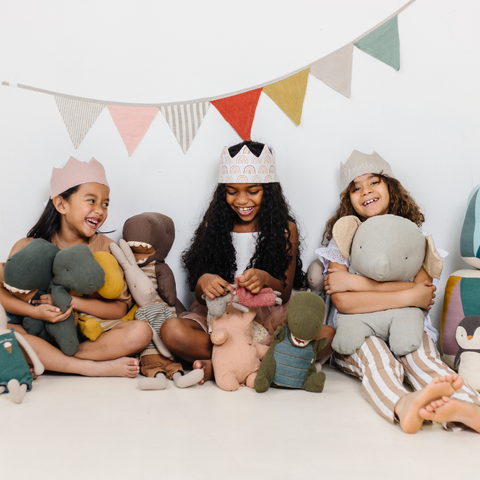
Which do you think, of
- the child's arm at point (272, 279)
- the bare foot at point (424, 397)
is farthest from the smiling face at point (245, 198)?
the bare foot at point (424, 397)

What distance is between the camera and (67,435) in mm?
1054

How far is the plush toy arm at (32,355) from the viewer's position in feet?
4.68

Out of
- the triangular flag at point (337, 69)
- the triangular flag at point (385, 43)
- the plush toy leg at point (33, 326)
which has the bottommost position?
the plush toy leg at point (33, 326)

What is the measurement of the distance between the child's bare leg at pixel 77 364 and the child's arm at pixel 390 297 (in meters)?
0.73

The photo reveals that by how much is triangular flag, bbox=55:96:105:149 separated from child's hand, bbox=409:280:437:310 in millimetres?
1489

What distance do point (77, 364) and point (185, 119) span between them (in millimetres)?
1113

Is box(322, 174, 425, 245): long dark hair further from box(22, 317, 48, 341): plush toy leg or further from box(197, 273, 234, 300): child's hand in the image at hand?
box(22, 317, 48, 341): plush toy leg

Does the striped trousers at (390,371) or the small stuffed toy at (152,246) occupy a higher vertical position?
the small stuffed toy at (152,246)

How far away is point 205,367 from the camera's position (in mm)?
1472

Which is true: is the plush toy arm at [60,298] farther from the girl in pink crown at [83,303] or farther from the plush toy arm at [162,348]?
the plush toy arm at [162,348]

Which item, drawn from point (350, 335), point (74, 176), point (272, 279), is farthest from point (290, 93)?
point (350, 335)

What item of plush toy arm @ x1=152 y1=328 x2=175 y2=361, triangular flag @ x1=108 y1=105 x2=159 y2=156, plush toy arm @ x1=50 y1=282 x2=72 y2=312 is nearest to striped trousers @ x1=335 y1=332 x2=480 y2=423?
plush toy arm @ x1=152 y1=328 x2=175 y2=361

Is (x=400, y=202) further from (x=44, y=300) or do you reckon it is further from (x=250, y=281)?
(x=44, y=300)

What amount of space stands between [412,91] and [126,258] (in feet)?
4.57
